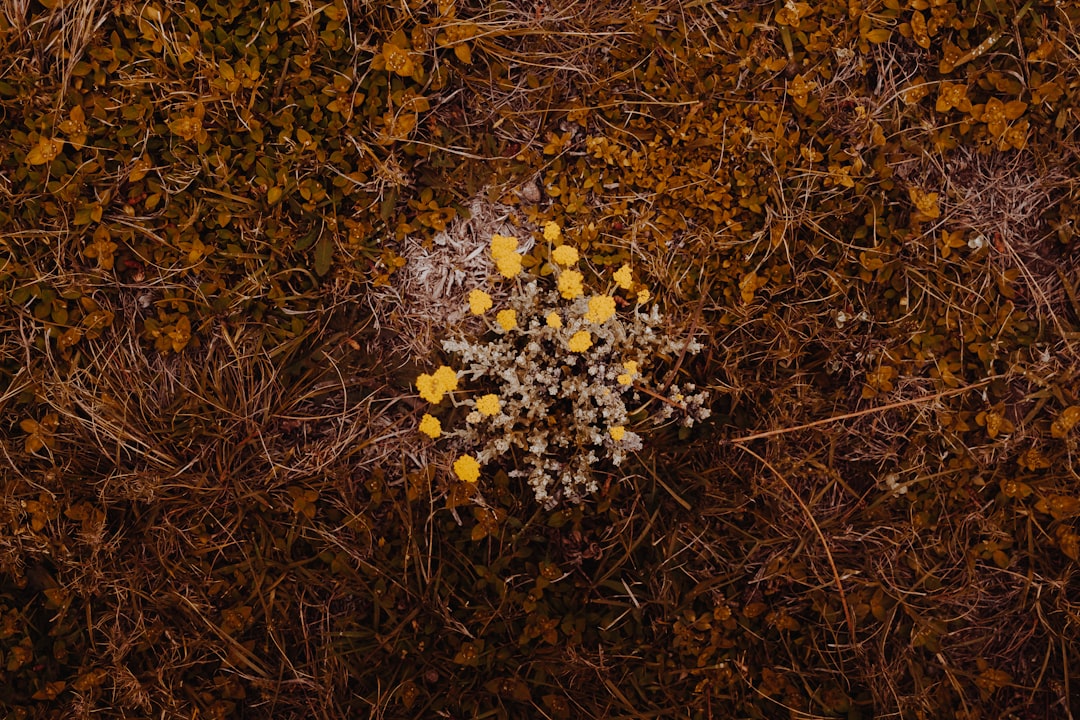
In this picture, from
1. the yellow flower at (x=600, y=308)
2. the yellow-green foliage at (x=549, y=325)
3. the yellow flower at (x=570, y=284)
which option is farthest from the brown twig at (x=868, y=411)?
the yellow flower at (x=570, y=284)

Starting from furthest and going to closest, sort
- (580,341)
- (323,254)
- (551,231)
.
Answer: (323,254) < (551,231) < (580,341)

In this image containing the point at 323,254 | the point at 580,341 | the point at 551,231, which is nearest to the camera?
the point at 580,341

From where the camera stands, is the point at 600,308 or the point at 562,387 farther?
the point at 562,387

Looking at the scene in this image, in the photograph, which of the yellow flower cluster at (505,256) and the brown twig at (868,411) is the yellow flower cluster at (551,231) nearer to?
the yellow flower cluster at (505,256)

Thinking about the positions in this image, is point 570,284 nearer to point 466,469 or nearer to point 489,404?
point 489,404

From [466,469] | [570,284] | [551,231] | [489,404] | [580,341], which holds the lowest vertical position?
[466,469]

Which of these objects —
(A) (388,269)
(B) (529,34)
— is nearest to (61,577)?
(A) (388,269)

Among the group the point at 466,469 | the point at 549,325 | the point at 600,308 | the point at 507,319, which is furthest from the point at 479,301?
the point at 466,469

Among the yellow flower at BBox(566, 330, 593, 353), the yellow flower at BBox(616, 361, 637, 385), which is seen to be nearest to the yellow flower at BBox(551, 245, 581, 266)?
the yellow flower at BBox(566, 330, 593, 353)
